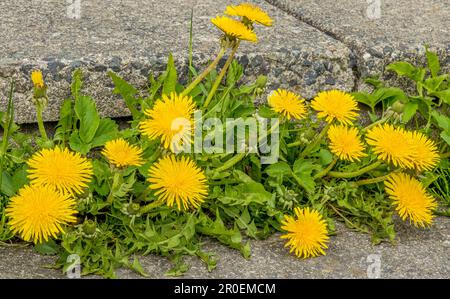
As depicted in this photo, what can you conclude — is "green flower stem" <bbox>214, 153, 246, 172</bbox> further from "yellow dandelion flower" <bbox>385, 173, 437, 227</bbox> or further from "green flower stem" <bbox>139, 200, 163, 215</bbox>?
"yellow dandelion flower" <bbox>385, 173, 437, 227</bbox>

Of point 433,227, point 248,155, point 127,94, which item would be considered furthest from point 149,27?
point 433,227

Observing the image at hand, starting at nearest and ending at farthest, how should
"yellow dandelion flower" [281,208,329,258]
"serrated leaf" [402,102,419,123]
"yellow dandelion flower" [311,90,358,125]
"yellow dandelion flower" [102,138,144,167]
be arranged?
"yellow dandelion flower" [102,138,144,167] < "yellow dandelion flower" [281,208,329,258] < "yellow dandelion flower" [311,90,358,125] < "serrated leaf" [402,102,419,123]

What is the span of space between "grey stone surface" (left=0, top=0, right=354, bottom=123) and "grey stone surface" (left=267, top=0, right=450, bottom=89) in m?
0.07

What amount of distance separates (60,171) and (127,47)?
658mm

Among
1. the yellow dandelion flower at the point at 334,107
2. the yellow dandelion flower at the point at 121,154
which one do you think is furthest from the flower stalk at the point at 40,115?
the yellow dandelion flower at the point at 334,107

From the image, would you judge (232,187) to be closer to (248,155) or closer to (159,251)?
(248,155)

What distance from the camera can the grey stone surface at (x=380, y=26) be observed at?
2.49m

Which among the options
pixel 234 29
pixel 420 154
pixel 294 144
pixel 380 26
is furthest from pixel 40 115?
pixel 380 26

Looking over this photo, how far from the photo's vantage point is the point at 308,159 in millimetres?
2191

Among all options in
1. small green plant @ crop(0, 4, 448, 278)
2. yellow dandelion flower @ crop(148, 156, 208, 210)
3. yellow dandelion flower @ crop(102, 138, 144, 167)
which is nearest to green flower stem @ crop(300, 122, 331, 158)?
small green plant @ crop(0, 4, 448, 278)

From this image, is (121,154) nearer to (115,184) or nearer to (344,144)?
(115,184)

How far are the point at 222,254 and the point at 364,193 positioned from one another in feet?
1.63

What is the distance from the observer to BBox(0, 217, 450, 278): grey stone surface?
1837mm

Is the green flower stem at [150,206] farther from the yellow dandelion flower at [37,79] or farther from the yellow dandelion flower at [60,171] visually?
the yellow dandelion flower at [37,79]
